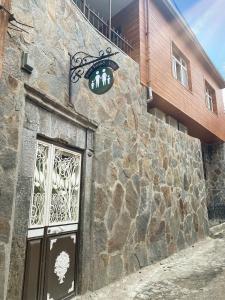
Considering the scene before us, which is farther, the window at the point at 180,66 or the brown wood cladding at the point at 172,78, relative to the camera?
the window at the point at 180,66

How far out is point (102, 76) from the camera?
179 inches

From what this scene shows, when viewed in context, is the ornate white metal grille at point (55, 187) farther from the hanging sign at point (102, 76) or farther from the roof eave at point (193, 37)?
the roof eave at point (193, 37)

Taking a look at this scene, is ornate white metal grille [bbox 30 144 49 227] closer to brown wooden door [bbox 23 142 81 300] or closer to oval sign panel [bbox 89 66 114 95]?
brown wooden door [bbox 23 142 81 300]

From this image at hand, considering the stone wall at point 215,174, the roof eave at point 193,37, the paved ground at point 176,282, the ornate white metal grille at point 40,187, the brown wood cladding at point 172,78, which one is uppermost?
the roof eave at point 193,37

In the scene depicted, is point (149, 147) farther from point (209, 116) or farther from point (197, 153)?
point (209, 116)

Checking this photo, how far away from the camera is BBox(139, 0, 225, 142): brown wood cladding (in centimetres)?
833

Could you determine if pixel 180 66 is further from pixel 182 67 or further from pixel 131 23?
pixel 131 23

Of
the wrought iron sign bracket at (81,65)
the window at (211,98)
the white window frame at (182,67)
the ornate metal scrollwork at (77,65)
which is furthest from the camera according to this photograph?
the window at (211,98)

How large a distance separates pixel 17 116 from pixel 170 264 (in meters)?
4.88

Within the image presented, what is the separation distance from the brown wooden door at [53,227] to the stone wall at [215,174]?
10298 millimetres

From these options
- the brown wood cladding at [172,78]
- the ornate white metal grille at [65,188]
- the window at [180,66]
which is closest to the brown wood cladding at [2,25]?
the ornate white metal grille at [65,188]

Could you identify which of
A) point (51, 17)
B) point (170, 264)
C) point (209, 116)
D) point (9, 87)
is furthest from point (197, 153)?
point (9, 87)

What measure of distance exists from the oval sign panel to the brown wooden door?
1.18 m

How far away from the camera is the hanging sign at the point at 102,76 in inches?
174
